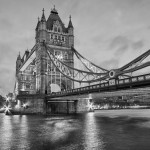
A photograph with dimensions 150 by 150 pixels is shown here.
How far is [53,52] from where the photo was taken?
70250 mm

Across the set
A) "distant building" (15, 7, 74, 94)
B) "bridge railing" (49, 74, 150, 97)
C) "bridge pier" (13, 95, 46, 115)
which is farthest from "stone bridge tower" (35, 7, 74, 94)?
"bridge railing" (49, 74, 150, 97)

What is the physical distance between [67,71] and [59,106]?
12.5 meters

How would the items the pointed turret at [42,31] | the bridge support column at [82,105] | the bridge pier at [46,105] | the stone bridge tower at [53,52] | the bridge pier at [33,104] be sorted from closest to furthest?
the bridge pier at [33,104] < the bridge pier at [46,105] < the stone bridge tower at [53,52] < the bridge support column at [82,105] < the pointed turret at [42,31]

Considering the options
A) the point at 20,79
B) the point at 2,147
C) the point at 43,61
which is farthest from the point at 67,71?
the point at 2,147

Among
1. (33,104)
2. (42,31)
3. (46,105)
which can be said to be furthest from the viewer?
(42,31)

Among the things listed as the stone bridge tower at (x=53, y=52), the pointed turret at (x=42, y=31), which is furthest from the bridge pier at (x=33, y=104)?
the pointed turret at (x=42, y=31)

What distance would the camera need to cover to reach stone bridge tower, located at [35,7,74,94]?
219 ft

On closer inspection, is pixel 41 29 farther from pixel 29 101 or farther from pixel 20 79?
pixel 20 79

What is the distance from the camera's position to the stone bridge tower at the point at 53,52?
219 feet

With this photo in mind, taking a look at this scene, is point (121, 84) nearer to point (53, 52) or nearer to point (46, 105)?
point (46, 105)

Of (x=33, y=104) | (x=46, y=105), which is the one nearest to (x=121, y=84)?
(x=46, y=105)

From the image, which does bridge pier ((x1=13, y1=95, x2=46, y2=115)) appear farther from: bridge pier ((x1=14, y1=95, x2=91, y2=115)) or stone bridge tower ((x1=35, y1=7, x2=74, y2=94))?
stone bridge tower ((x1=35, y1=7, x2=74, y2=94))

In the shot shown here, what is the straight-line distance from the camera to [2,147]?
50.6ft

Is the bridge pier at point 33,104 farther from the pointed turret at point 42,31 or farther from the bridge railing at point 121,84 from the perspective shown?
the bridge railing at point 121,84
